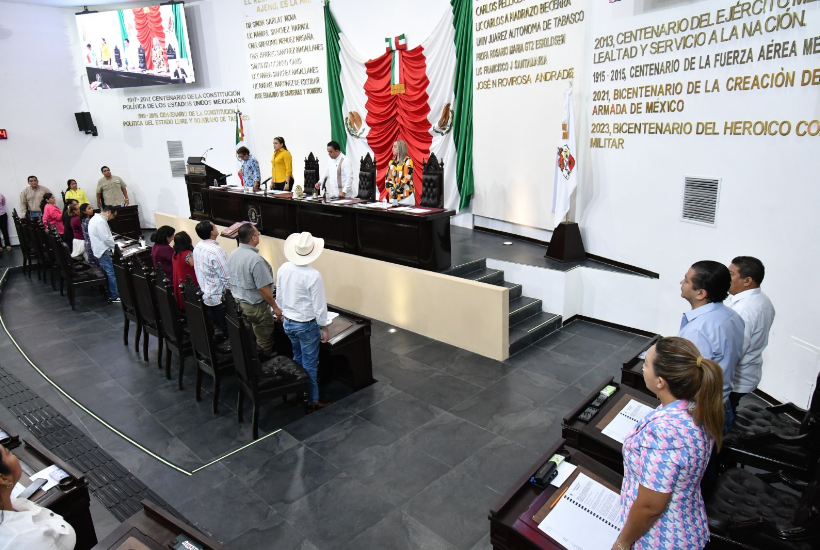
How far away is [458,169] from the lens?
7961 mm

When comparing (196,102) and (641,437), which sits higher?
(196,102)

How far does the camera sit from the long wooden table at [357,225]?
18.8ft

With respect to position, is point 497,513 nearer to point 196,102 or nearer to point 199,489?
point 199,489

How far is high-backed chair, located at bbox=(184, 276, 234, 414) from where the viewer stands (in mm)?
4023

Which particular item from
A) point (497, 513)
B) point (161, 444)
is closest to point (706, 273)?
point (497, 513)

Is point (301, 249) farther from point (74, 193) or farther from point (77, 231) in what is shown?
point (74, 193)

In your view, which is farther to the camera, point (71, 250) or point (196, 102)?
point (196, 102)

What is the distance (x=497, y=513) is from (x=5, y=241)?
12.0 meters

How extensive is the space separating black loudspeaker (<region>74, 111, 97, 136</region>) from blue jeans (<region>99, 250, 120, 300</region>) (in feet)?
19.5

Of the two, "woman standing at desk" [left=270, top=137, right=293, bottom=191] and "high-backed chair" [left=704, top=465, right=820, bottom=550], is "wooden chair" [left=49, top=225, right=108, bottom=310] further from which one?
"high-backed chair" [left=704, top=465, right=820, bottom=550]

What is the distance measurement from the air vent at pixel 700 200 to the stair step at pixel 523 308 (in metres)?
1.73

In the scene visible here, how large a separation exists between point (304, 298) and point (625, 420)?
7.82ft

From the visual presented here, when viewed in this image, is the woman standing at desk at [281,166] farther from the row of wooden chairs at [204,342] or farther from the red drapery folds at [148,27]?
the red drapery folds at [148,27]

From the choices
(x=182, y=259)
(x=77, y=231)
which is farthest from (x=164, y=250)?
(x=77, y=231)
